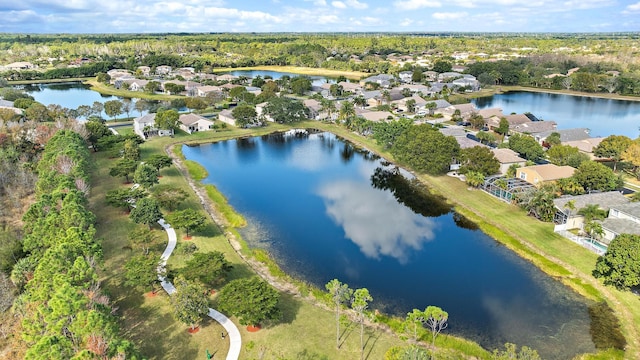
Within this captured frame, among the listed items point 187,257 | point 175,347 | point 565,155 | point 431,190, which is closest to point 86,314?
point 175,347

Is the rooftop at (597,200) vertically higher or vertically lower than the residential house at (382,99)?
lower

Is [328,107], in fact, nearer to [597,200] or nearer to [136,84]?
[597,200]

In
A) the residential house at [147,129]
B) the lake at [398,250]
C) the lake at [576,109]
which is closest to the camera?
the lake at [398,250]

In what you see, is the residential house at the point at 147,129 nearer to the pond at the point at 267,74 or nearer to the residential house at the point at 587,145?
the residential house at the point at 587,145

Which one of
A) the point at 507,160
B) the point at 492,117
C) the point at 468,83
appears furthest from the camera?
the point at 468,83

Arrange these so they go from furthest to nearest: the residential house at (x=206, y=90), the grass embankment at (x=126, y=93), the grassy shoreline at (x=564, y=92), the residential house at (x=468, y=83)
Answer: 1. the residential house at (x=468, y=83)
2. the grassy shoreline at (x=564, y=92)
3. the grass embankment at (x=126, y=93)
4. the residential house at (x=206, y=90)

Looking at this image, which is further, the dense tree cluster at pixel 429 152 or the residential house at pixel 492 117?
the residential house at pixel 492 117

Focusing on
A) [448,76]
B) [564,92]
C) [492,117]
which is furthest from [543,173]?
[448,76]

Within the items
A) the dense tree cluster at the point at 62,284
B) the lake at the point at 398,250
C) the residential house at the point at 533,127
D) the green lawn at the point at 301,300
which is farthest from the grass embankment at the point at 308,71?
the dense tree cluster at the point at 62,284
